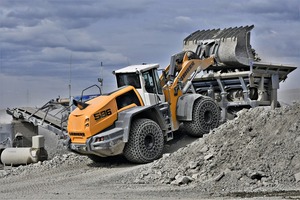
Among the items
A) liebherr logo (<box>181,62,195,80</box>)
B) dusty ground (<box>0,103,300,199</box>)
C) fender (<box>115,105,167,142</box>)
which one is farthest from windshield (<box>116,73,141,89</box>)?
dusty ground (<box>0,103,300,199</box>)

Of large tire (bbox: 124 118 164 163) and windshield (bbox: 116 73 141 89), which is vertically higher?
windshield (bbox: 116 73 141 89)

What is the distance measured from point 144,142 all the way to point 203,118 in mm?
2155

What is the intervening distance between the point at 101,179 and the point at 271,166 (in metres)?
3.79

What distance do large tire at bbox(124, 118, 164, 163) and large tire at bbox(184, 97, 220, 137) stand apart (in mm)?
1246

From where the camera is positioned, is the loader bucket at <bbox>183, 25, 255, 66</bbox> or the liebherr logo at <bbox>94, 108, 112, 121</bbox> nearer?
the liebherr logo at <bbox>94, 108, 112, 121</bbox>

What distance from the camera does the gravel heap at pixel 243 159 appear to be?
10961mm

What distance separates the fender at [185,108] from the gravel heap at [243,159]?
1831 mm

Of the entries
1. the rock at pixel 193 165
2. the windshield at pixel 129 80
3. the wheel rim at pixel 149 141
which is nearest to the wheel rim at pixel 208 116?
the wheel rim at pixel 149 141

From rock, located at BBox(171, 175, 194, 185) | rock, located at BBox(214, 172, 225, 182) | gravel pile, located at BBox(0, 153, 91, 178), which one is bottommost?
gravel pile, located at BBox(0, 153, 91, 178)

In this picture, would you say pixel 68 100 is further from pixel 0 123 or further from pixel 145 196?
pixel 145 196

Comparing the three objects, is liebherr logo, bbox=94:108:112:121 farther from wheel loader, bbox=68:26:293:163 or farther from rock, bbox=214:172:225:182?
rock, bbox=214:172:225:182

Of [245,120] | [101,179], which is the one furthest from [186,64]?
[101,179]

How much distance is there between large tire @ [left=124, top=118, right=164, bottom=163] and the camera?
46.1 feet

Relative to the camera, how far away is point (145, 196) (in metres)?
10.5
